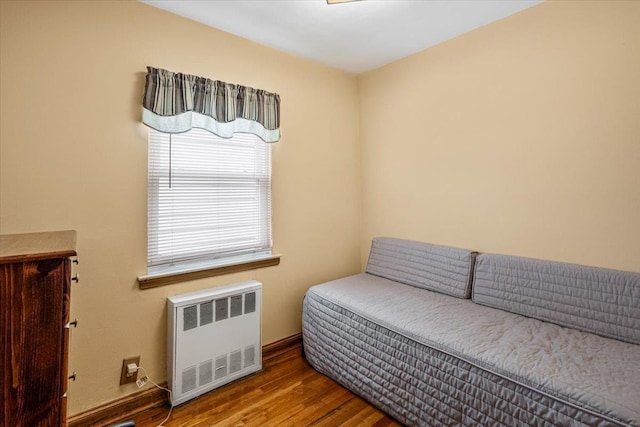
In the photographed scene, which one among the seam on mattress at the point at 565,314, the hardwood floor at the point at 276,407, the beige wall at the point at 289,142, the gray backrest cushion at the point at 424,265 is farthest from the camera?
the gray backrest cushion at the point at 424,265

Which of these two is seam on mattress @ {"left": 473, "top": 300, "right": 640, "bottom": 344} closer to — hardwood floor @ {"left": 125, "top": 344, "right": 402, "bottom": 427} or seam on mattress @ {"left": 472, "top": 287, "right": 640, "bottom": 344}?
seam on mattress @ {"left": 472, "top": 287, "right": 640, "bottom": 344}

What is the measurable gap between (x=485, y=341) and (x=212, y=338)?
5.31 feet

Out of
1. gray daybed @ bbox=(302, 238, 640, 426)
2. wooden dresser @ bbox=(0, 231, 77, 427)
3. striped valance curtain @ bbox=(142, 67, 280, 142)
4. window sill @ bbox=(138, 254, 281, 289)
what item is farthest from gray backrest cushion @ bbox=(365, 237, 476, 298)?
wooden dresser @ bbox=(0, 231, 77, 427)

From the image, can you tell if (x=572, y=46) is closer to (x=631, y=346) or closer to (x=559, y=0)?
(x=559, y=0)

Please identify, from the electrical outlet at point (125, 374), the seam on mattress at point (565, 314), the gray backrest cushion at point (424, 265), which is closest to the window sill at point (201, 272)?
the electrical outlet at point (125, 374)

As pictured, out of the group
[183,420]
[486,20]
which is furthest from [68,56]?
[486,20]

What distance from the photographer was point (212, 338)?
199 centimetres

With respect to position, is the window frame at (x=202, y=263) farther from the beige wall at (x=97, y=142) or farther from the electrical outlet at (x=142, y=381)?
the electrical outlet at (x=142, y=381)

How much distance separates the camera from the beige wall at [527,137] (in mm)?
1661

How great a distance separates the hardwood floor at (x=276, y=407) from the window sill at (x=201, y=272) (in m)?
0.75

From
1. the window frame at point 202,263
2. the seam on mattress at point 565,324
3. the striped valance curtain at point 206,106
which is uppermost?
the striped valance curtain at point 206,106

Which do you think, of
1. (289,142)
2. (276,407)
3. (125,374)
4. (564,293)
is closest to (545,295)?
(564,293)

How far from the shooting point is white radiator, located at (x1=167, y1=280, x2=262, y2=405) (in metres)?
1.86

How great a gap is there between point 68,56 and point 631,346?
321 cm
